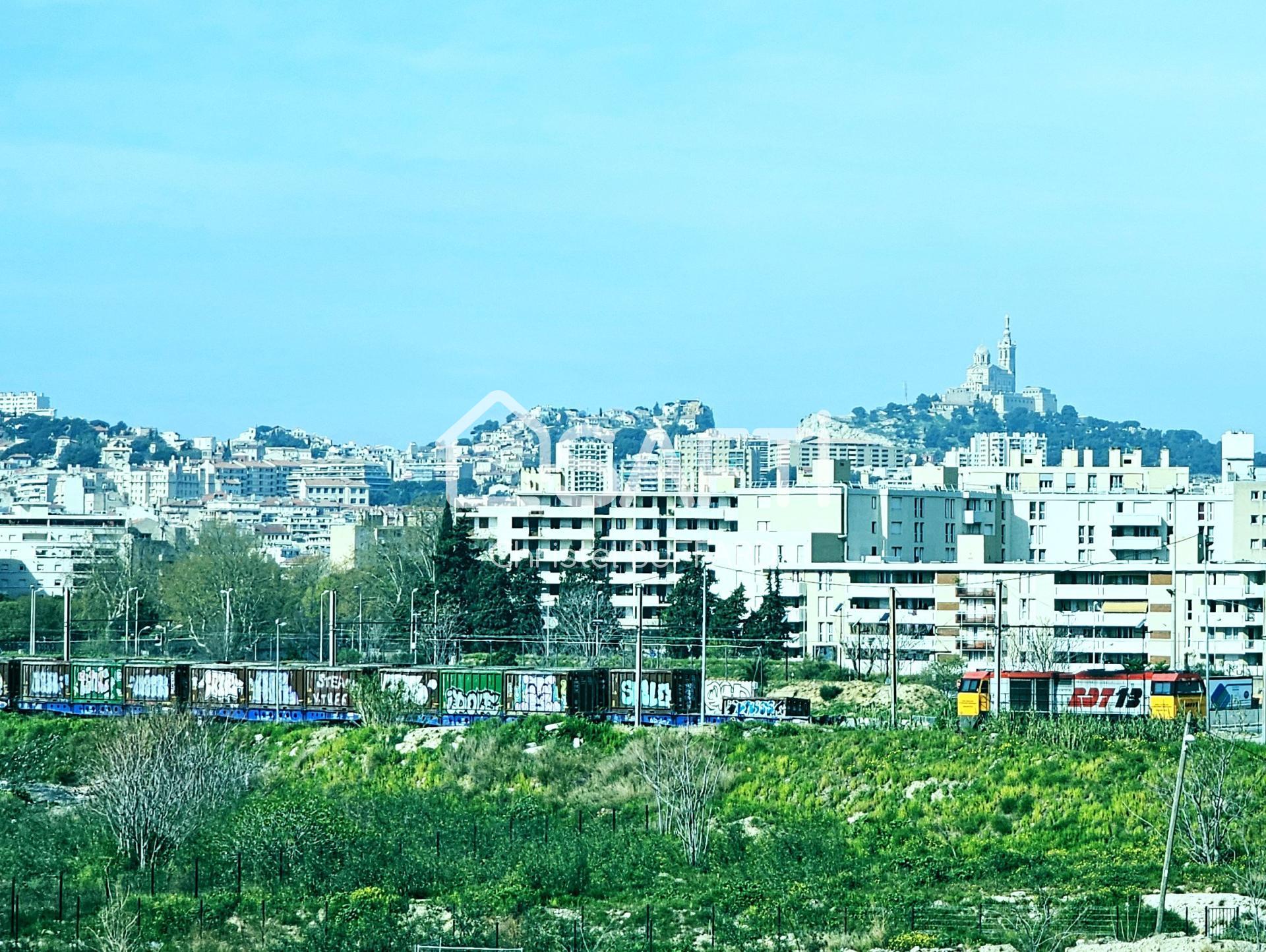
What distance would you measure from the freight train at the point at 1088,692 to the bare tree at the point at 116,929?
108ft

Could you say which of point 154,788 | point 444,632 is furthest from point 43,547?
point 154,788

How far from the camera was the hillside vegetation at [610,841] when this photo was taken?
109 feet

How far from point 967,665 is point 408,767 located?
36639 mm

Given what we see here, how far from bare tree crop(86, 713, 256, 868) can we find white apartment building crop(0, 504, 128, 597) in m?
119

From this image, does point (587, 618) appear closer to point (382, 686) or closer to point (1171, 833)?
point (382, 686)

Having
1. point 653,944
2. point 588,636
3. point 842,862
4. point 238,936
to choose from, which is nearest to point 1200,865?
point 842,862

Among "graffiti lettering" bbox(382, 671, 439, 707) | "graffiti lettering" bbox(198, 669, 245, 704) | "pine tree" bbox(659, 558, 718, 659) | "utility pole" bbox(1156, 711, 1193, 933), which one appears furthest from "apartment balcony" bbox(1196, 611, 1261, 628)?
"utility pole" bbox(1156, 711, 1193, 933)

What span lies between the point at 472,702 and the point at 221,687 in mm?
9168

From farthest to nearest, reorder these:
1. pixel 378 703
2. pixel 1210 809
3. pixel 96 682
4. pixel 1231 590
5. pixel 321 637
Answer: pixel 321 637, pixel 1231 590, pixel 96 682, pixel 378 703, pixel 1210 809

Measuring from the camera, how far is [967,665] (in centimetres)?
8519

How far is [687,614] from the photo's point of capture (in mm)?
93562

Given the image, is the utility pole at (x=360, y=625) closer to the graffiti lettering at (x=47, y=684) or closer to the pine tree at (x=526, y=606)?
the pine tree at (x=526, y=606)

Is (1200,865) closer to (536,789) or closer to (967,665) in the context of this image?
(536,789)

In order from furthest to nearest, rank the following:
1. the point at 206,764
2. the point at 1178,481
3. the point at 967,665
→ the point at 1178,481 < the point at 967,665 < the point at 206,764
